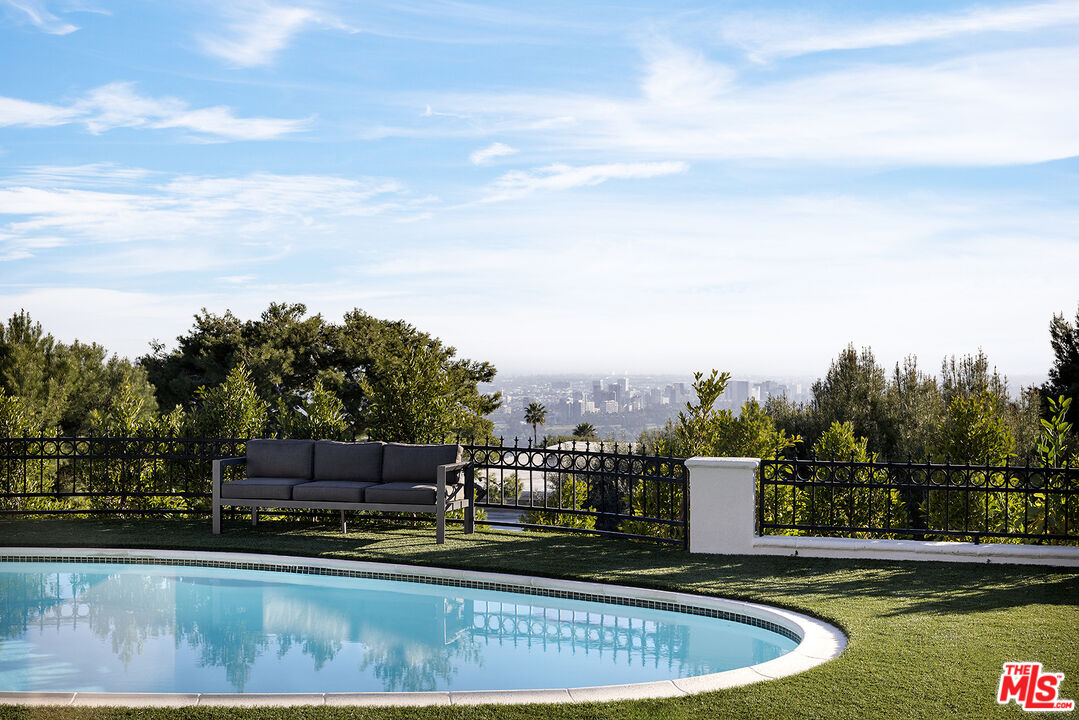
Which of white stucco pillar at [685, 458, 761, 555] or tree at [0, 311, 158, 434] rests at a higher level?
tree at [0, 311, 158, 434]

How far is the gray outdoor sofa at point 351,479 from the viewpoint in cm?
838

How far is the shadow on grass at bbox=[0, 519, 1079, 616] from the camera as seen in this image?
658cm

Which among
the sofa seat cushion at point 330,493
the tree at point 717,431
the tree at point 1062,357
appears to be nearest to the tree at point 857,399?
the tree at point 1062,357

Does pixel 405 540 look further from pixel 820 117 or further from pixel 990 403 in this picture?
pixel 820 117

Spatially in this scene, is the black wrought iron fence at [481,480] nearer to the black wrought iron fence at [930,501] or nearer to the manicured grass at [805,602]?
the manicured grass at [805,602]

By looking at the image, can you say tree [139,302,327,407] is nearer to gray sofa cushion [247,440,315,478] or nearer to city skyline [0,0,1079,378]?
city skyline [0,0,1079,378]

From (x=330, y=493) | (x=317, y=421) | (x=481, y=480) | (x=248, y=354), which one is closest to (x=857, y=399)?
(x=248, y=354)

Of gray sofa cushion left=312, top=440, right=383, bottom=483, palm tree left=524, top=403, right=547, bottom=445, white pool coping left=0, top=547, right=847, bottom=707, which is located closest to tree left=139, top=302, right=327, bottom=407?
gray sofa cushion left=312, top=440, right=383, bottom=483

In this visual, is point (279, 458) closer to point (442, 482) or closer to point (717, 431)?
point (442, 482)

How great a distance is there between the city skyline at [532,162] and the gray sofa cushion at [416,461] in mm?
3269

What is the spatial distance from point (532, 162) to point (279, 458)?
41.2 ft

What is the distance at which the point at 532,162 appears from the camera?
797 inches

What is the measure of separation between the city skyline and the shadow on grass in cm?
286

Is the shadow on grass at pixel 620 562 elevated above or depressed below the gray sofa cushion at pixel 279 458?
below
